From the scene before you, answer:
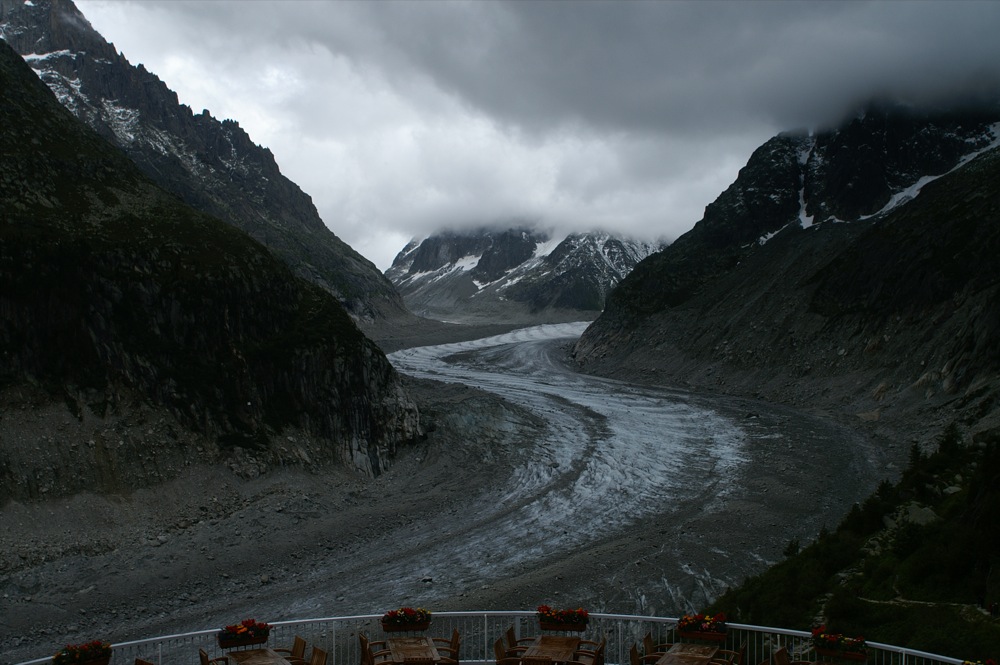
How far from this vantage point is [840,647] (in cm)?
1045

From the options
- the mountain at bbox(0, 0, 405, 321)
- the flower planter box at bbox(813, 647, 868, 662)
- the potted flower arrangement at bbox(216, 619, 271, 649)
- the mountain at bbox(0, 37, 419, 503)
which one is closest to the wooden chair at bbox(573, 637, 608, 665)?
the flower planter box at bbox(813, 647, 868, 662)

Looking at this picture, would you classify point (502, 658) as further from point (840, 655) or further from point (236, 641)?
point (840, 655)

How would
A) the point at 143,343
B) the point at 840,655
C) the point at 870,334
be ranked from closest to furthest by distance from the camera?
the point at 840,655, the point at 143,343, the point at 870,334

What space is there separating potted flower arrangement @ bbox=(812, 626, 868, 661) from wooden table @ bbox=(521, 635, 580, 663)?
367 cm

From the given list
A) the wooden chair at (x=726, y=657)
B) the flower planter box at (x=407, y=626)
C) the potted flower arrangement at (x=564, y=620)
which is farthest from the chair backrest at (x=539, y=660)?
the wooden chair at (x=726, y=657)

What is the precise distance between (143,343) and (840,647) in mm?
39284

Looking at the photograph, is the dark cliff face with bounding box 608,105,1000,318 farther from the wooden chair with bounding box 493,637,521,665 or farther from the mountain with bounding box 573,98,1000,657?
the wooden chair with bounding box 493,637,521,665

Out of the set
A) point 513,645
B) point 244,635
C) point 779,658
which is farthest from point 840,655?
point 244,635

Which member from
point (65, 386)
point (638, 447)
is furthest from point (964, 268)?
point (65, 386)

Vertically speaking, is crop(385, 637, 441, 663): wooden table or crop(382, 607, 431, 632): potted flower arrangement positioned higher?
crop(382, 607, 431, 632): potted flower arrangement

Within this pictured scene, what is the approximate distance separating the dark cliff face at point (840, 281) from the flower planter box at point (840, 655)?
3690 centimetres

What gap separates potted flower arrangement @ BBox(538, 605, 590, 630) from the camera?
12.6 metres

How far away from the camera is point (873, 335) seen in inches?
2645

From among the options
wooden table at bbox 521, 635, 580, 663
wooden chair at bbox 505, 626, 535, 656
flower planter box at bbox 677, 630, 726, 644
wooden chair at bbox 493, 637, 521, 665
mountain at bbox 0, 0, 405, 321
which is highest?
mountain at bbox 0, 0, 405, 321
